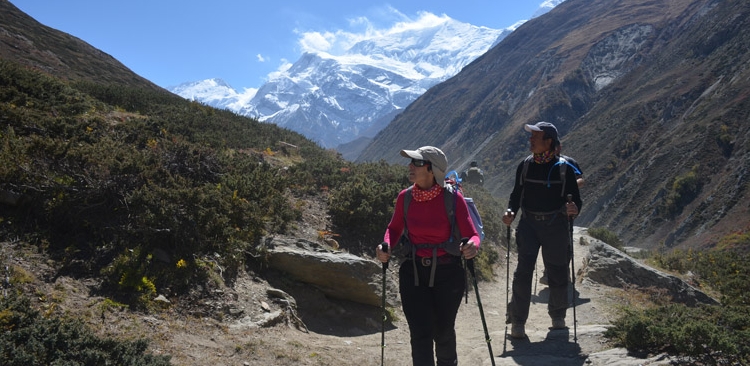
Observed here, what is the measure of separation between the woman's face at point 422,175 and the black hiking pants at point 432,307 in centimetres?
65

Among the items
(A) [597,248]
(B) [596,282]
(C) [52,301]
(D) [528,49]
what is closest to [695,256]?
(A) [597,248]

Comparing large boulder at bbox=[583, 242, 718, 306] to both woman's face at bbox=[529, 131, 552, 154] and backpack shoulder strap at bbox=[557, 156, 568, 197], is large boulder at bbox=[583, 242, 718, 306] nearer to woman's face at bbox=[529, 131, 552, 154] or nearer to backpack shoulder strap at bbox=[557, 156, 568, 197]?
backpack shoulder strap at bbox=[557, 156, 568, 197]

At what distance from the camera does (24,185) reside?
5.87 meters

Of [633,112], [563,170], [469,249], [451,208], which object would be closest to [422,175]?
[451,208]

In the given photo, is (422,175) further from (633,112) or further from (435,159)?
(633,112)

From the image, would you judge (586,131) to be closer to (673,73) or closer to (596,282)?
(673,73)

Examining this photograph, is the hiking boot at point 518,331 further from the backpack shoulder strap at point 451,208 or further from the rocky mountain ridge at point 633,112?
the rocky mountain ridge at point 633,112

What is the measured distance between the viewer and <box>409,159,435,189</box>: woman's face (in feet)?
12.3

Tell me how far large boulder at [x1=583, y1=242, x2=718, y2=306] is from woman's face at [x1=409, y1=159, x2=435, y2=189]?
269 inches

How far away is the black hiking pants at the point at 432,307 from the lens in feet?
12.1

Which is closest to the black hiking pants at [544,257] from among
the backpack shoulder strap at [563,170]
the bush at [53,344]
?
the backpack shoulder strap at [563,170]

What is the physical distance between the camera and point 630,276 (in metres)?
9.07

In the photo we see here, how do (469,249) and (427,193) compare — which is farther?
(427,193)

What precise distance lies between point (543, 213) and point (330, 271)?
3.31 m
